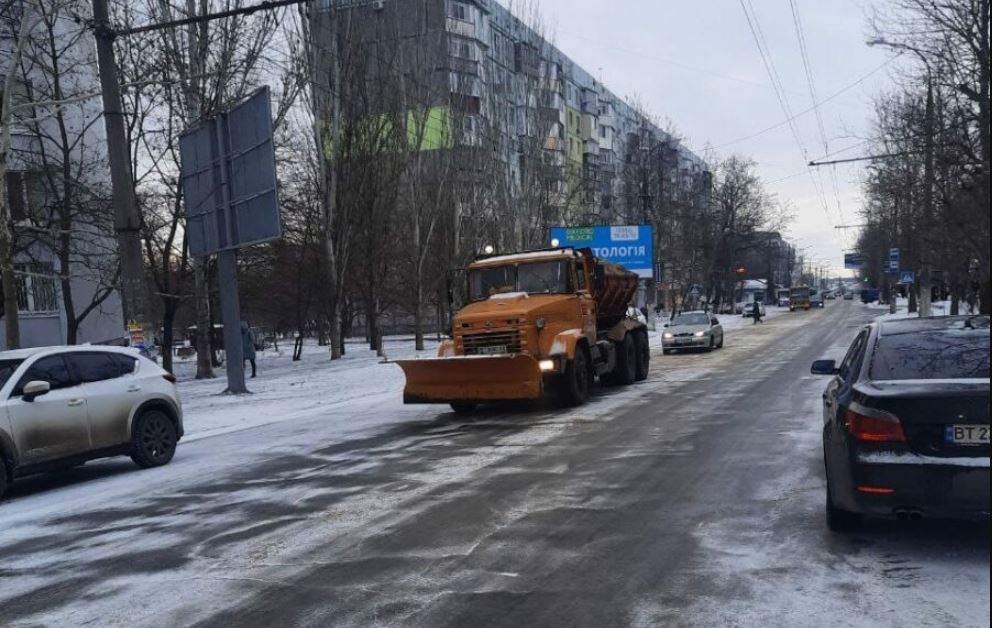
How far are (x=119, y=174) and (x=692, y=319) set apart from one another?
22.4 meters

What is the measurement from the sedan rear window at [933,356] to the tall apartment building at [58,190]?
18436 millimetres

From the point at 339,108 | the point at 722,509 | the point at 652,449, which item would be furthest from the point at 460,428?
the point at 339,108

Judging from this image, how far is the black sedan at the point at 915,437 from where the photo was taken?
498 centimetres

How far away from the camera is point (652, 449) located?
981 centimetres

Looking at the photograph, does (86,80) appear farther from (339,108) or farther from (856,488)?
(856,488)

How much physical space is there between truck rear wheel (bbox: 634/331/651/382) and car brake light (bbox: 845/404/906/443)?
45.2 ft

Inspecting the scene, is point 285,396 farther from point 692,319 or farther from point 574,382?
point 692,319

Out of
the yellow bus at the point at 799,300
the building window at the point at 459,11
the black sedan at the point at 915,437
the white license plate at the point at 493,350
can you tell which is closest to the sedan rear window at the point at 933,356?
the black sedan at the point at 915,437

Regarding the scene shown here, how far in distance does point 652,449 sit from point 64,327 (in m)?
24.6

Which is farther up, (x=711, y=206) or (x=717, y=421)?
(x=711, y=206)

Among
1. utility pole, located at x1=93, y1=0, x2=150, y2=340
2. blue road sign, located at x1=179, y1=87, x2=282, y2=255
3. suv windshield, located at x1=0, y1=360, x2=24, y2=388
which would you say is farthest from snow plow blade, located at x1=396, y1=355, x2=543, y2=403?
suv windshield, located at x1=0, y1=360, x2=24, y2=388

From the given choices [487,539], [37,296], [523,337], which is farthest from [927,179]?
[37,296]

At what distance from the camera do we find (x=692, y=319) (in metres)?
31.4

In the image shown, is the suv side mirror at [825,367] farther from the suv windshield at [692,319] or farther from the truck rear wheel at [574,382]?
the suv windshield at [692,319]
